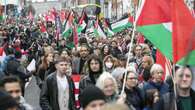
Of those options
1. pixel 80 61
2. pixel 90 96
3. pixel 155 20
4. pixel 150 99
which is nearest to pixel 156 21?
pixel 155 20

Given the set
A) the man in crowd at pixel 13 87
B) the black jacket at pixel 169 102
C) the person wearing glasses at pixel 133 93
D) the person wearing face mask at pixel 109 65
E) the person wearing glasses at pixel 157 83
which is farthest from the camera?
the person wearing face mask at pixel 109 65

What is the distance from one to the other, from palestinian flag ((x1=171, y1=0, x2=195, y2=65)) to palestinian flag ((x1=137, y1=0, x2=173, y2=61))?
1.68 feet

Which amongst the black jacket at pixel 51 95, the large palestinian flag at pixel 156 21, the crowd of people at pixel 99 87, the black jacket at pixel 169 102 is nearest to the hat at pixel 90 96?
the crowd of people at pixel 99 87

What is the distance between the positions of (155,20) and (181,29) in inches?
33.9

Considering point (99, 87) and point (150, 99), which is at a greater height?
point (99, 87)

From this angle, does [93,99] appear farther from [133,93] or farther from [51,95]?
[51,95]

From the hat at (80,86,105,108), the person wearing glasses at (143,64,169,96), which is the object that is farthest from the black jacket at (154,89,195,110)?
the person wearing glasses at (143,64,169,96)

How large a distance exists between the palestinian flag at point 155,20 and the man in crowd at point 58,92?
1.30 m

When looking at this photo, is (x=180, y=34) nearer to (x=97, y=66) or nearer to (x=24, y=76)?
(x=97, y=66)

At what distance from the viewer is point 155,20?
750 centimetres

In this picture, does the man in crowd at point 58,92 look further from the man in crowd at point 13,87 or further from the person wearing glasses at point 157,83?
the man in crowd at point 13,87

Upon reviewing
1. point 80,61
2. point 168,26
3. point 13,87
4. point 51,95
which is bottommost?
point 80,61

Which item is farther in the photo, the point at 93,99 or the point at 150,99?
the point at 150,99

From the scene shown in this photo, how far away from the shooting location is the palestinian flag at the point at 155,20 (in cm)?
738
